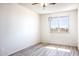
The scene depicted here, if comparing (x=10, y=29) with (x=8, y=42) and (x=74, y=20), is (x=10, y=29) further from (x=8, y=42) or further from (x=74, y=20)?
(x=74, y=20)

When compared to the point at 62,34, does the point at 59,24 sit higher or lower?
higher

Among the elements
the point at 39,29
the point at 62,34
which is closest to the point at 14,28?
the point at 39,29

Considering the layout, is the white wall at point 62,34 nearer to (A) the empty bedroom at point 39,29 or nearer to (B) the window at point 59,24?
(A) the empty bedroom at point 39,29

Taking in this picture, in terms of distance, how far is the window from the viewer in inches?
193

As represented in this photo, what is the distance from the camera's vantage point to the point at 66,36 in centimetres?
487

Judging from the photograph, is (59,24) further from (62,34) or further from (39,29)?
(39,29)

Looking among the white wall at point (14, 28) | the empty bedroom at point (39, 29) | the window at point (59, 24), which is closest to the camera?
the white wall at point (14, 28)

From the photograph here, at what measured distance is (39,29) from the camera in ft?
17.8

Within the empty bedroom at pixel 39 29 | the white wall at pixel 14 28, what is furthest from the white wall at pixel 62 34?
the white wall at pixel 14 28

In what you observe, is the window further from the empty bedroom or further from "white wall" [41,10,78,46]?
"white wall" [41,10,78,46]

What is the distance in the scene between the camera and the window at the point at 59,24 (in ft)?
16.1

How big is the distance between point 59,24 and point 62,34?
609 mm

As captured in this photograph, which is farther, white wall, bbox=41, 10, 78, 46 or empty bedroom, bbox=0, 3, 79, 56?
white wall, bbox=41, 10, 78, 46

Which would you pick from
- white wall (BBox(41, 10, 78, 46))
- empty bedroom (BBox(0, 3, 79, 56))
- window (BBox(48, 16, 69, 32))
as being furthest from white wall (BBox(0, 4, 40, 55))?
window (BBox(48, 16, 69, 32))
